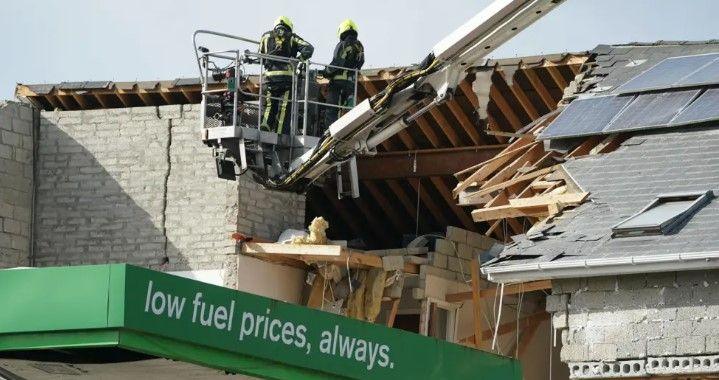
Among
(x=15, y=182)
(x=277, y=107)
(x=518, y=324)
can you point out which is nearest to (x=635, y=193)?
(x=518, y=324)

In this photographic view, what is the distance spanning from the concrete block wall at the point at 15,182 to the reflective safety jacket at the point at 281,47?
13.1ft

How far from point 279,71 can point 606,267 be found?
A: 24.8ft

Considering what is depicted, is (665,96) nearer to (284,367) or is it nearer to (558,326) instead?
(558,326)

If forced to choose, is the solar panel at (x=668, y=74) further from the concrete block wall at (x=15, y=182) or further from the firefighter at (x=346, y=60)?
the concrete block wall at (x=15, y=182)

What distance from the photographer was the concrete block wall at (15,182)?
2833 centimetres

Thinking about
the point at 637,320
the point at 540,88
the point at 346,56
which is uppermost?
the point at 346,56

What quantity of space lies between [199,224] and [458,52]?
5.06 metres

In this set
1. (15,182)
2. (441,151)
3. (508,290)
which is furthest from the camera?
(441,151)

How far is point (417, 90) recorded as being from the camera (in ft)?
84.8

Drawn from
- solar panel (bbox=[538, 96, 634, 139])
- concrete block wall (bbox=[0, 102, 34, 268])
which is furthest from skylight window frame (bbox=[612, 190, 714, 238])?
concrete block wall (bbox=[0, 102, 34, 268])

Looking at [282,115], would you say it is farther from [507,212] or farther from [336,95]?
[507,212]

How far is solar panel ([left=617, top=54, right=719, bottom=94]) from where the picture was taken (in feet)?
82.7

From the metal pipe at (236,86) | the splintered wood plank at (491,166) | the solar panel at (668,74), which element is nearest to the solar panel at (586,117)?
the solar panel at (668,74)

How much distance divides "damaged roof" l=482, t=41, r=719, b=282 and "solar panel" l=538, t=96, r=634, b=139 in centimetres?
40
